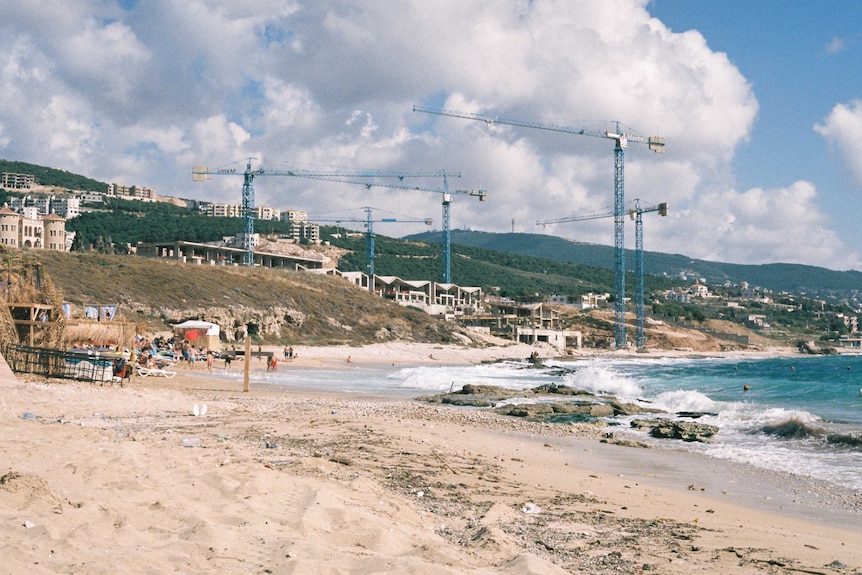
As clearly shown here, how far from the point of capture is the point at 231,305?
5953 centimetres

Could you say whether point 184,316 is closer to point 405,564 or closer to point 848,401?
point 848,401

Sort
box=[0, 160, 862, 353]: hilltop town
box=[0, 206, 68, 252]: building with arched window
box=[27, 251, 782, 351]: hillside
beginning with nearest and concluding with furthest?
box=[27, 251, 782, 351]: hillside → box=[0, 206, 68, 252]: building with arched window → box=[0, 160, 862, 353]: hilltop town

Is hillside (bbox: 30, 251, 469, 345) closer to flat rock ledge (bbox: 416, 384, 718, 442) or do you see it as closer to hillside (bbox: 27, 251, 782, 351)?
hillside (bbox: 27, 251, 782, 351)

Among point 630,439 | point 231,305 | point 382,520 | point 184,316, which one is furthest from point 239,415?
point 231,305

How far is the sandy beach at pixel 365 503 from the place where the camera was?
5.52 m

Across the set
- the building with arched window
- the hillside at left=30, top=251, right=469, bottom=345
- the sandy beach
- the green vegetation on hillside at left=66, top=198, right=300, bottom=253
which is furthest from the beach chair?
the green vegetation on hillside at left=66, top=198, right=300, bottom=253

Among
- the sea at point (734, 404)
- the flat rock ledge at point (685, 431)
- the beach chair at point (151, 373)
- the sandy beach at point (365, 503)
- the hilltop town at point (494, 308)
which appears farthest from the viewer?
the hilltop town at point (494, 308)

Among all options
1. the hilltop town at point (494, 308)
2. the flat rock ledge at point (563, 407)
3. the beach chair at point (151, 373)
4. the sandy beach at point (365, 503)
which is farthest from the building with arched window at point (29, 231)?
the sandy beach at point (365, 503)

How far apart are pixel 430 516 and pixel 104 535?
3.21 meters

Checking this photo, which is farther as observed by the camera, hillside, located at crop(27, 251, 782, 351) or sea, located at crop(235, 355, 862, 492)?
hillside, located at crop(27, 251, 782, 351)

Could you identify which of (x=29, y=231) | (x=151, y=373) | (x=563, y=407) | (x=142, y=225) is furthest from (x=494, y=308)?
(x=563, y=407)

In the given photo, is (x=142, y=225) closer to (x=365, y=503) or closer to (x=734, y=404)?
(x=734, y=404)

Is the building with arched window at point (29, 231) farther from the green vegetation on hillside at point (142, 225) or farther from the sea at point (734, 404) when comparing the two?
the sea at point (734, 404)

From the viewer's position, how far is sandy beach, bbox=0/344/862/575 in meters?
5.52
